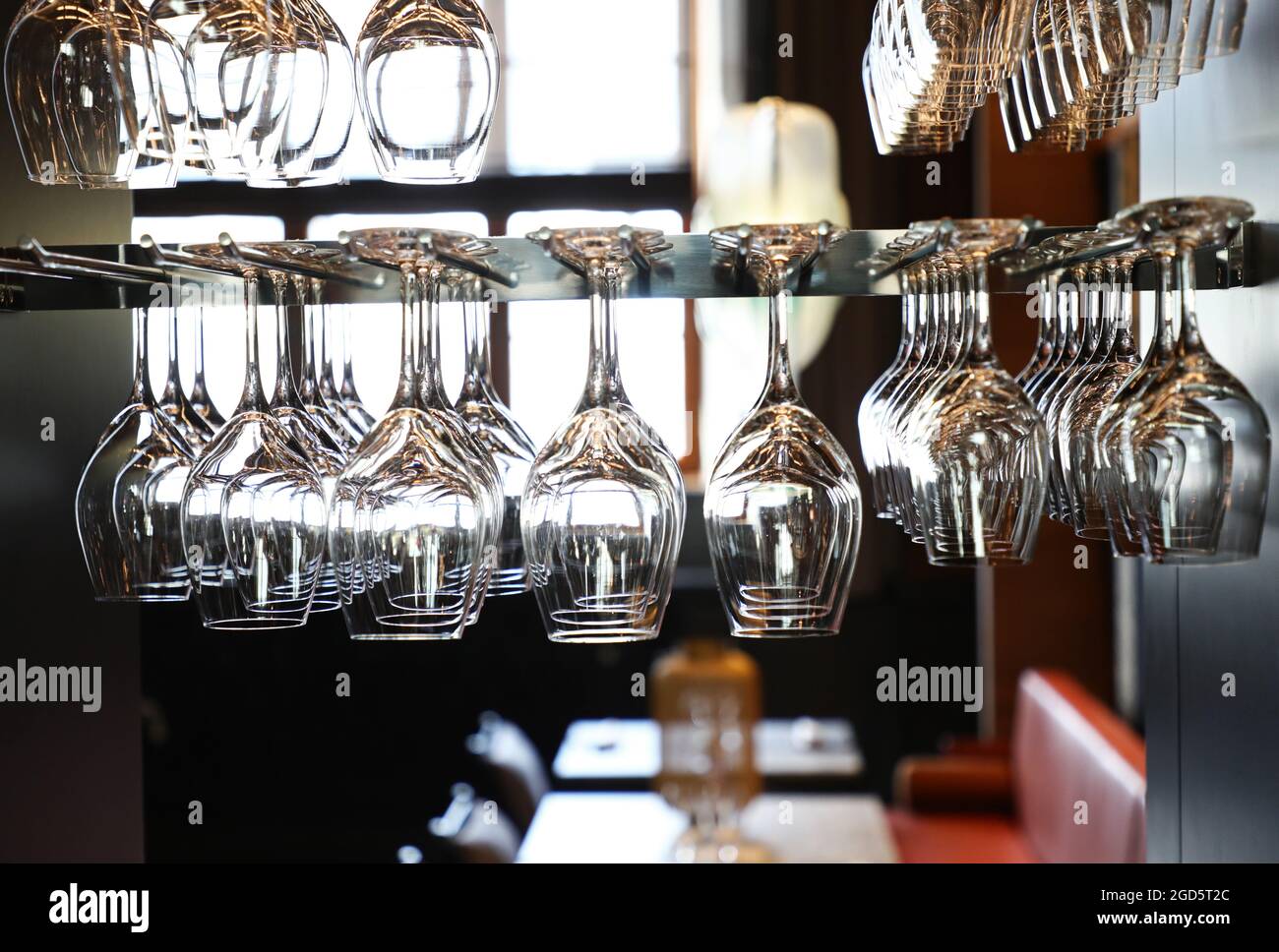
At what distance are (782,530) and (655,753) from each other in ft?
10.6

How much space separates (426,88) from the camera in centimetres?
69

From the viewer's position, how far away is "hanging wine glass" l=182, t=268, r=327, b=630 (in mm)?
700

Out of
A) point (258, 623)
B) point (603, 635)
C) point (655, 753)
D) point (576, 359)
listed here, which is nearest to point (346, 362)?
point (258, 623)

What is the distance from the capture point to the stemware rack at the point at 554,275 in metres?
0.73

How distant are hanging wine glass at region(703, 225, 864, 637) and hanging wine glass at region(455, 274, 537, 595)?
0.52 ft

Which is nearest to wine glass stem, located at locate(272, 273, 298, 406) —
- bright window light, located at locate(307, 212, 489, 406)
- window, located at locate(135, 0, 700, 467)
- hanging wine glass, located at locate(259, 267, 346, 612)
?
hanging wine glass, located at locate(259, 267, 346, 612)

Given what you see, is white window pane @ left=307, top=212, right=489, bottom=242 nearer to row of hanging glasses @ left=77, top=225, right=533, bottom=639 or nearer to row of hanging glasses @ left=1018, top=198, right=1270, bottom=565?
row of hanging glasses @ left=77, top=225, right=533, bottom=639

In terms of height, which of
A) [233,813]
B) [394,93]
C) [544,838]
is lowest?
[544,838]

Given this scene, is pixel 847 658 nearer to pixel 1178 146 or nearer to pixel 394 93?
pixel 1178 146

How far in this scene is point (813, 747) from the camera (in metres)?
3.78
